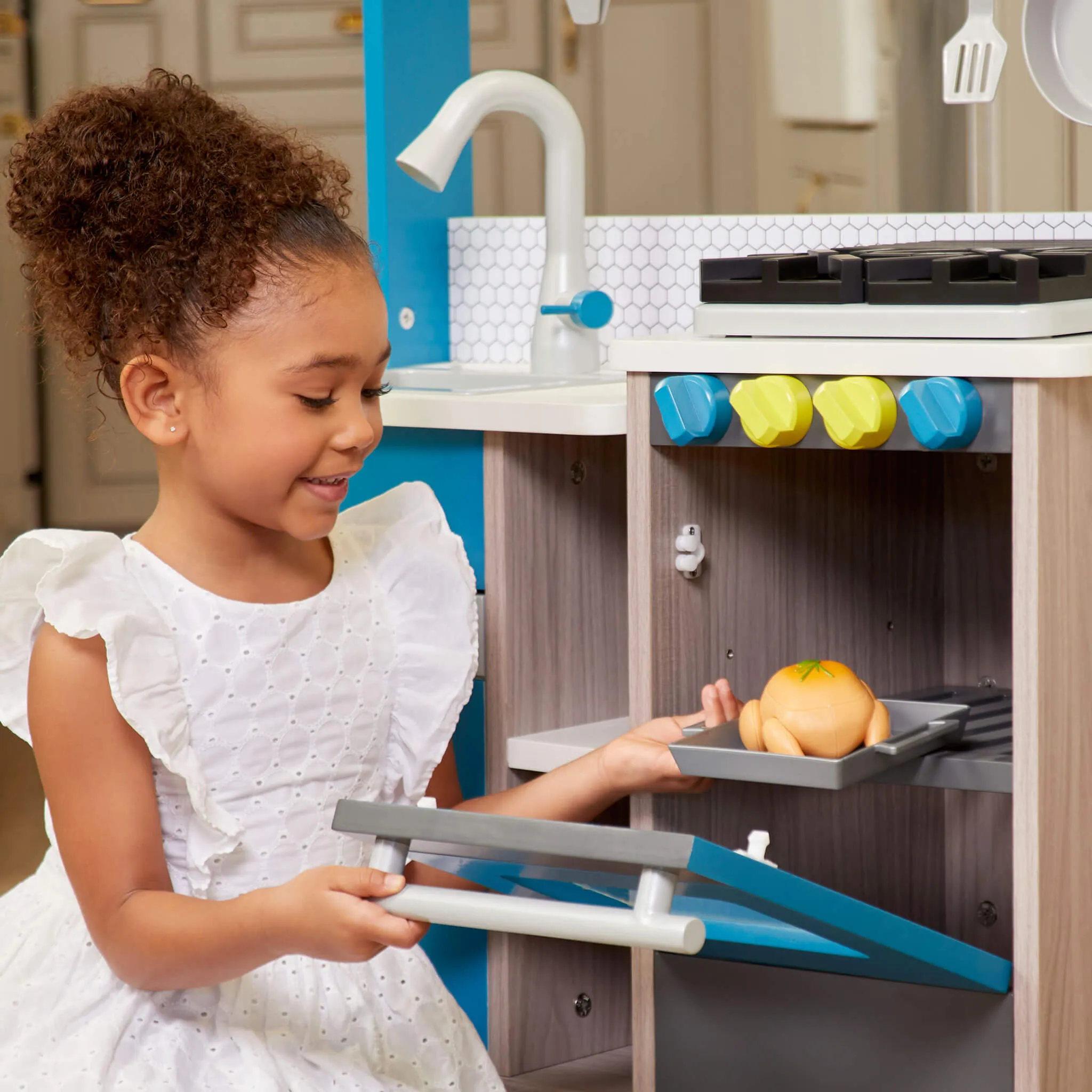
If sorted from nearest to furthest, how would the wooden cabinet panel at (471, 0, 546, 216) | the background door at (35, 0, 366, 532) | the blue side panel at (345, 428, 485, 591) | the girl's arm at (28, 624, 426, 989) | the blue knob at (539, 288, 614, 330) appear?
1. the girl's arm at (28, 624, 426, 989)
2. the blue side panel at (345, 428, 485, 591)
3. the blue knob at (539, 288, 614, 330)
4. the background door at (35, 0, 366, 532)
5. the wooden cabinet panel at (471, 0, 546, 216)

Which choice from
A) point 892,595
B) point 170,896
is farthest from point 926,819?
point 170,896

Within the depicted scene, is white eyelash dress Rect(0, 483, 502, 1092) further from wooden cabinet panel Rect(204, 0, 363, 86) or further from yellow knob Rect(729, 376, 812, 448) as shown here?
wooden cabinet panel Rect(204, 0, 363, 86)

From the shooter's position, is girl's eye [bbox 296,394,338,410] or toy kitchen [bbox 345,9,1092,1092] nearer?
toy kitchen [bbox 345,9,1092,1092]

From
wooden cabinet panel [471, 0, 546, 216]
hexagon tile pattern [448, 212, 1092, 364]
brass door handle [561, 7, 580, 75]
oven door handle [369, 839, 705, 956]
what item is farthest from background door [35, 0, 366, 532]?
oven door handle [369, 839, 705, 956]

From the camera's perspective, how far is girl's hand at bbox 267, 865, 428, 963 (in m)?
0.90

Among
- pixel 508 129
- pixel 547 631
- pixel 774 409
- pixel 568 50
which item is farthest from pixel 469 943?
pixel 568 50

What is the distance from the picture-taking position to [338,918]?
0.92m

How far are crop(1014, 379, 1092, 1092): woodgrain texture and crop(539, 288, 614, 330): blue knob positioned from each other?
59cm

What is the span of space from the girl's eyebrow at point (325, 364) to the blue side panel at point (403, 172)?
1.39 ft

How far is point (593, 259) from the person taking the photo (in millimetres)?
1659

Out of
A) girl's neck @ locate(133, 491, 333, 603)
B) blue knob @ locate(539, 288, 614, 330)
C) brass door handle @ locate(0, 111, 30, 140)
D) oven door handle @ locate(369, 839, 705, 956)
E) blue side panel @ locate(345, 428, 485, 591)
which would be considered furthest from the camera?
brass door handle @ locate(0, 111, 30, 140)

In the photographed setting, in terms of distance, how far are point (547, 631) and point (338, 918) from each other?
1.74 ft

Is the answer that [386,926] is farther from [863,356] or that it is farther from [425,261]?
[425,261]

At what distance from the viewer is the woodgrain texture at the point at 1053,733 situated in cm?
98
